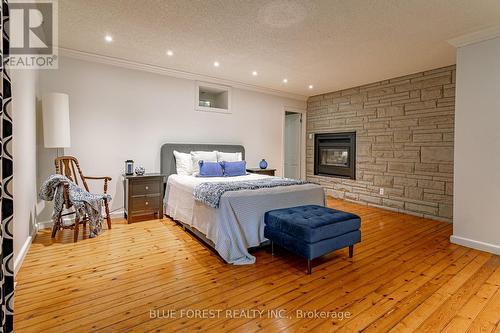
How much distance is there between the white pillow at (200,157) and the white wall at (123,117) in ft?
1.52

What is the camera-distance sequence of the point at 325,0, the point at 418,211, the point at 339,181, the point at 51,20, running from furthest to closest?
the point at 339,181
the point at 418,211
the point at 51,20
the point at 325,0

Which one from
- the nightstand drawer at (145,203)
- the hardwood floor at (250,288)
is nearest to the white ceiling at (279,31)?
the nightstand drawer at (145,203)

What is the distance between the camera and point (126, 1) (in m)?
2.54

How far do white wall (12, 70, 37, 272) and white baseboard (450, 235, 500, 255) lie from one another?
16.1 feet

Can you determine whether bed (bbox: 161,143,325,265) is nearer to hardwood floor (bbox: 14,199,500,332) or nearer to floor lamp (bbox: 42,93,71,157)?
hardwood floor (bbox: 14,199,500,332)

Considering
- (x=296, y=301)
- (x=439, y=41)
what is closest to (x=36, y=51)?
(x=296, y=301)

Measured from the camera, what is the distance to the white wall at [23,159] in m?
2.43

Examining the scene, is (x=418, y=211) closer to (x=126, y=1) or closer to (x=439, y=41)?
(x=439, y=41)

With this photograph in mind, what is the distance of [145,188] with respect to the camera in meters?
4.14

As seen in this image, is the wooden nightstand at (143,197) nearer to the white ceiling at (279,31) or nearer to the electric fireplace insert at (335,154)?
the white ceiling at (279,31)

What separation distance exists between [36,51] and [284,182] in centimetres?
377

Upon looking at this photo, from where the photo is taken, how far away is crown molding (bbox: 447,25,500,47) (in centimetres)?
298

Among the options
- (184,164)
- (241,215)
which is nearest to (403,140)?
(241,215)

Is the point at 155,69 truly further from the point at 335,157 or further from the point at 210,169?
the point at 335,157
